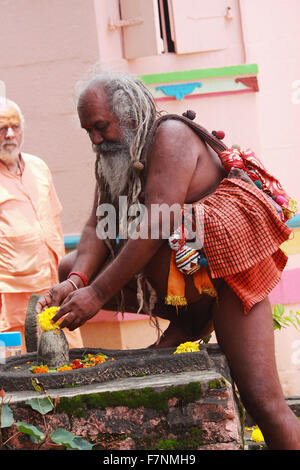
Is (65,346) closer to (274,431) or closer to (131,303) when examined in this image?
(131,303)

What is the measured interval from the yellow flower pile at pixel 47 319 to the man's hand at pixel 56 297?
158 millimetres

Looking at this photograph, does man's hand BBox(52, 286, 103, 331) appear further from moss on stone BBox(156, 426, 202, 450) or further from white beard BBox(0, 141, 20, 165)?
white beard BBox(0, 141, 20, 165)

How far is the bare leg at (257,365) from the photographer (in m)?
2.82

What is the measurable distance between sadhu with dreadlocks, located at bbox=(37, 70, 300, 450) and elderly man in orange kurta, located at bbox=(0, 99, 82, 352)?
186 centimetres

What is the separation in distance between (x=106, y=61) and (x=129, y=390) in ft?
11.2

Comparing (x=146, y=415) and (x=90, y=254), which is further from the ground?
(x=90, y=254)

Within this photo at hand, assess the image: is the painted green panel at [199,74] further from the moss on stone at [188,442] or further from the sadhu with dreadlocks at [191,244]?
the moss on stone at [188,442]

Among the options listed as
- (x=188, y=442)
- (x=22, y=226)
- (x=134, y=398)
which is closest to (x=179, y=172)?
(x=134, y=398)

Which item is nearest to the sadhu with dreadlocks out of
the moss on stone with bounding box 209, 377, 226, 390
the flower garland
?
the flower garland

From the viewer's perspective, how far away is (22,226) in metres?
5.30

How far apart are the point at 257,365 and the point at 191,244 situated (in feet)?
1.75

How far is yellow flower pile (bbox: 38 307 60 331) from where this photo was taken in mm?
3107

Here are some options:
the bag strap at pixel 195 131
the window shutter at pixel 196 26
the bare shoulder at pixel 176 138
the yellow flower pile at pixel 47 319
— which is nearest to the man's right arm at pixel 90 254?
the yellow flower pile at pixel 47 319

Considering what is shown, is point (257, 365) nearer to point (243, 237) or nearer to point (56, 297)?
point (243, 237)
